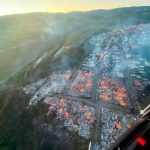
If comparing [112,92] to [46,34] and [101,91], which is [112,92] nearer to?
[101,91]

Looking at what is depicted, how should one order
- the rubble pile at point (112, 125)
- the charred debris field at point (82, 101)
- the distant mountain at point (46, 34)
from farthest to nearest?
the distant mountain at point (46, 34) < the charred debris field at point (82, 101) < the rubble pile at point (112, 125)

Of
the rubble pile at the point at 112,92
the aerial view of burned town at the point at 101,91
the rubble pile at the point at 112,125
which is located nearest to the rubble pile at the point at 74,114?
the aerial view of burned town at the point at 101,91

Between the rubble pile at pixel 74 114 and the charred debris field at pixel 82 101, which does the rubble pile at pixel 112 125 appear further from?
the rubble pile at pixel 74 114

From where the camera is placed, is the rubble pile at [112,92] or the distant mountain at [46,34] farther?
the distant mountain at [46,34]

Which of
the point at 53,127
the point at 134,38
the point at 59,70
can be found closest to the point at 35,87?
the point at 59,70

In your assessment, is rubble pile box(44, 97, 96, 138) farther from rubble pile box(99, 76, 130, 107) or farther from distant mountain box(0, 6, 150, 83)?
distant mountain box(0, 6, 150, 83)

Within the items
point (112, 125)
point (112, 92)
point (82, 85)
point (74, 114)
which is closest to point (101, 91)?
point (112, 92)

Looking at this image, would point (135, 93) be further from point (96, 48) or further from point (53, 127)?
point (96, 48)

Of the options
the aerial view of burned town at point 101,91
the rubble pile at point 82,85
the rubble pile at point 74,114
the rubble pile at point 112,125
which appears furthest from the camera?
the rubble pile at point 82,85
